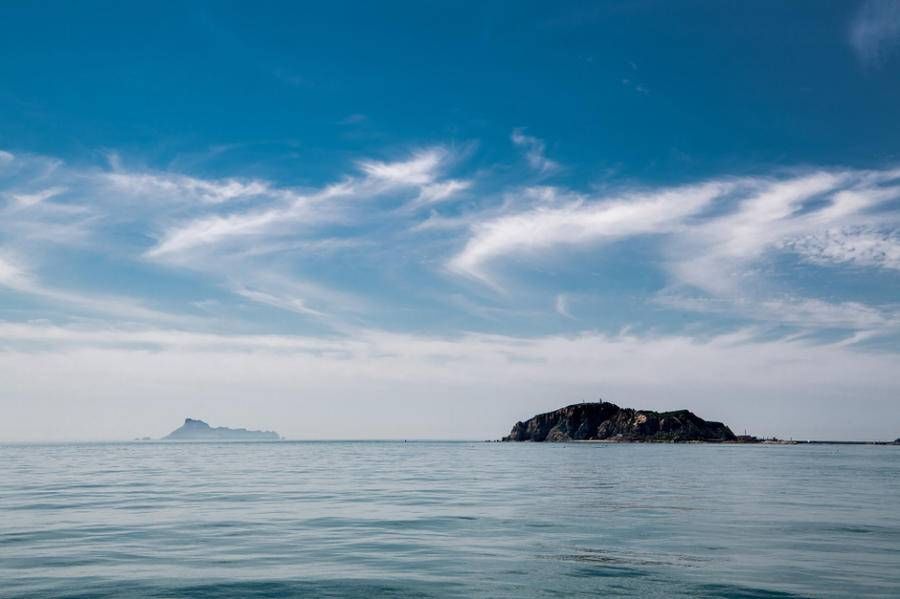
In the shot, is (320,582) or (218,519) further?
(218,519)

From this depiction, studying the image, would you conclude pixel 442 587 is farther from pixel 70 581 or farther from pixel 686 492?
pixel 686 492

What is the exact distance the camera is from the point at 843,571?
19.5 m

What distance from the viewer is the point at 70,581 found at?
58.9ft

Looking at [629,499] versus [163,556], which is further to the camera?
[629,499]

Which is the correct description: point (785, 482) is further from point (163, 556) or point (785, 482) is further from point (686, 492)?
point (163, 556)

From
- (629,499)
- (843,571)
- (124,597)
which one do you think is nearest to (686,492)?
(629,499)

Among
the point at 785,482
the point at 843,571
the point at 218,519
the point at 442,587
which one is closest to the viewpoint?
the point at 442,587

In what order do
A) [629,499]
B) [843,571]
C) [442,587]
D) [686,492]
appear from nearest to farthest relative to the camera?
[442,587], [843,571], [629,499], [686,492]

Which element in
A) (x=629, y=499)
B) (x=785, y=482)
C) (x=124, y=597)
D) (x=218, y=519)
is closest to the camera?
(x=124, y=597)

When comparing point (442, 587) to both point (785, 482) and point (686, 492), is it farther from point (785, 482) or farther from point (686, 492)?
point (785, 482)

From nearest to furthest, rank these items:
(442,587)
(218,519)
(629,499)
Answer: (442,587), (218,519), (629,499)

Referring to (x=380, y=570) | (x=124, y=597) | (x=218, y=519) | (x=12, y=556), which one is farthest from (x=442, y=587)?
(x=218, y=519)

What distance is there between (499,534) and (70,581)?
14698mm

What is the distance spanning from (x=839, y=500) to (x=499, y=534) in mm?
26739
